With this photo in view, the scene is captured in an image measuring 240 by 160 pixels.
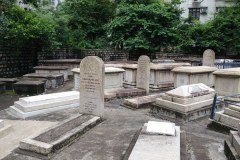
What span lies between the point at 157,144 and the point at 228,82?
19.0 ft

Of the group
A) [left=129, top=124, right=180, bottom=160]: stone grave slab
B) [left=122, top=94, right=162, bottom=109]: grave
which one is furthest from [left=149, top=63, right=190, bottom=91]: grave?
[left=129, top=124, right=180, bottom=160]: stone grave slab

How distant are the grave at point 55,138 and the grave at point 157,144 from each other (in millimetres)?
1490

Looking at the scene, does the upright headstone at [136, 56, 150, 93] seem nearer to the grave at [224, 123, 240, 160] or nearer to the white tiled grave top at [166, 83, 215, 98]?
the white tiled grave top at [166, 83, 215, 98]

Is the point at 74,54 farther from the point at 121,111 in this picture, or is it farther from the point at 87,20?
the point at 121,111

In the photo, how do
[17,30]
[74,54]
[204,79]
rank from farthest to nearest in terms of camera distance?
1. [74,54]
2. [17,30]
3. [204,79]

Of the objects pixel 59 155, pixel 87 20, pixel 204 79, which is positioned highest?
pixel 87 20

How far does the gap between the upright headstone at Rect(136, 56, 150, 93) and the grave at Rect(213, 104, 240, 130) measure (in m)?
4.64

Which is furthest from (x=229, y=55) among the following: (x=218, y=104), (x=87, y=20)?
(x=218, y=104)

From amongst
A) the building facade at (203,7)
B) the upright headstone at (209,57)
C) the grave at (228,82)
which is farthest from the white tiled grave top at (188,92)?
the building facade at (203,7)

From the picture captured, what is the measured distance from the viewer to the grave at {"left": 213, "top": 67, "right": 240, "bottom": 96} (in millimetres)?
8664

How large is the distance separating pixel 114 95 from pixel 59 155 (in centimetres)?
518

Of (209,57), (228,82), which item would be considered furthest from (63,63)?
(228,82)

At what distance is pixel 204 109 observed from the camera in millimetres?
7293

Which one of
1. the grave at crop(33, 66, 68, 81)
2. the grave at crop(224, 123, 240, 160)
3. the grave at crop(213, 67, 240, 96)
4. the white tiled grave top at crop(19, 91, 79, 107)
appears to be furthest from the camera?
the grave at crop(33, 66, 68, 81)
